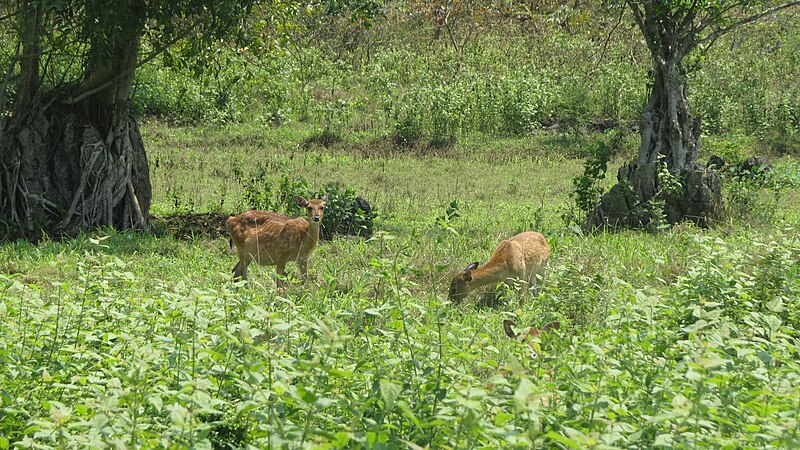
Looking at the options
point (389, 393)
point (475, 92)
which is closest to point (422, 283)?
point (389, 393)

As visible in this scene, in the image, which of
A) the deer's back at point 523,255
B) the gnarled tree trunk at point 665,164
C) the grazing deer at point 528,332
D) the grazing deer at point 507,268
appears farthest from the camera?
the gnarled tree trunk at point 665,164

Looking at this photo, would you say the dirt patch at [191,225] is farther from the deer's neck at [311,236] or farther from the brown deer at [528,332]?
the brown deer at [528,332]

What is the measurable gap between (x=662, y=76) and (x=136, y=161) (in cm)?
701

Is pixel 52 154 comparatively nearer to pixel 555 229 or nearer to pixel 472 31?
pixel 555 229

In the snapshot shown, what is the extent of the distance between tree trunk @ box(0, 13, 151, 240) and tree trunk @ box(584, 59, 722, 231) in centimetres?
608

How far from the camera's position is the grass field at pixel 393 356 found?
14.2ft

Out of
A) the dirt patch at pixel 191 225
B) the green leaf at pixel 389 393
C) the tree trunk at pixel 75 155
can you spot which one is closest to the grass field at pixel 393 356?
the green leaf at pixel 389 393

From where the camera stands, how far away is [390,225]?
1381cm

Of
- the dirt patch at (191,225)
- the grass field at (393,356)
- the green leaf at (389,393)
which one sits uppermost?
the green leaf at (389,393)

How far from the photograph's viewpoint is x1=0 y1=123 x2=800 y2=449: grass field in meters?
4.33

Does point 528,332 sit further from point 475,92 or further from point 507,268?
point 475,92

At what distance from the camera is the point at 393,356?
566 cm

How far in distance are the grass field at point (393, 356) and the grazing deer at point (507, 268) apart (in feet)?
0.98

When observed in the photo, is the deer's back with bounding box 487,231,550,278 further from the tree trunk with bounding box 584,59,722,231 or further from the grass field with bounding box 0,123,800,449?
the tree trunk with bounding box 584,59,722,231
